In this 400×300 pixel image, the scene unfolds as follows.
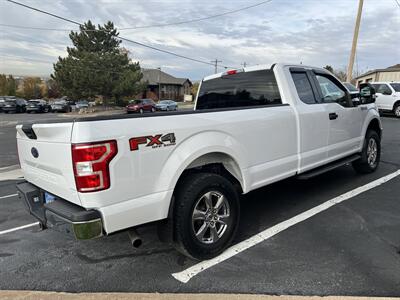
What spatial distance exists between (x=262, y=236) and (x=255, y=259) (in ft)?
1.74

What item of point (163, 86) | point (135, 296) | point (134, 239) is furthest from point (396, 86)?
point (163, 86)

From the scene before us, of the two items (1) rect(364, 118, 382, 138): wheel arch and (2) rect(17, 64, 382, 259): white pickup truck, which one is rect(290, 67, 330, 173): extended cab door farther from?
(1) rect(364, 118, 382, 138): wheel arch

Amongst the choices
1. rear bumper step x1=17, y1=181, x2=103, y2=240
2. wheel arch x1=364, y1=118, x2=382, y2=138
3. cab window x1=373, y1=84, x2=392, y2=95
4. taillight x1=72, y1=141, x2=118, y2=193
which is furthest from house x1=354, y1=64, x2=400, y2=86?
taillight x1=72, y1=141, x2=118, y2=193

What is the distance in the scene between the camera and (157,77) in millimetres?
65562

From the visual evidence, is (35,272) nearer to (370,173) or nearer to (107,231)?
(107,231)

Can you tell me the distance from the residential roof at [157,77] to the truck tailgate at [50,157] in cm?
6137

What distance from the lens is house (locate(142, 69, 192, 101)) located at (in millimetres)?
63531

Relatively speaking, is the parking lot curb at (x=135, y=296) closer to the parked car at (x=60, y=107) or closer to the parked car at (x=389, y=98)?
the parked car at (x=389, y=98)

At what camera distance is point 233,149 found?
340cm

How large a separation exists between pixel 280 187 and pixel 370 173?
1.97 metres

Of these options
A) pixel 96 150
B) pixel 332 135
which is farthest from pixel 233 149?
pixel 332 135

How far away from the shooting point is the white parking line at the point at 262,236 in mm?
3113

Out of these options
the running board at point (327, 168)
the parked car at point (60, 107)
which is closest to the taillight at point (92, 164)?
the running board at point (327, 168)

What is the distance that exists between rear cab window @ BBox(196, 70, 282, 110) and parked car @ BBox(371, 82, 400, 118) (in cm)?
1570
